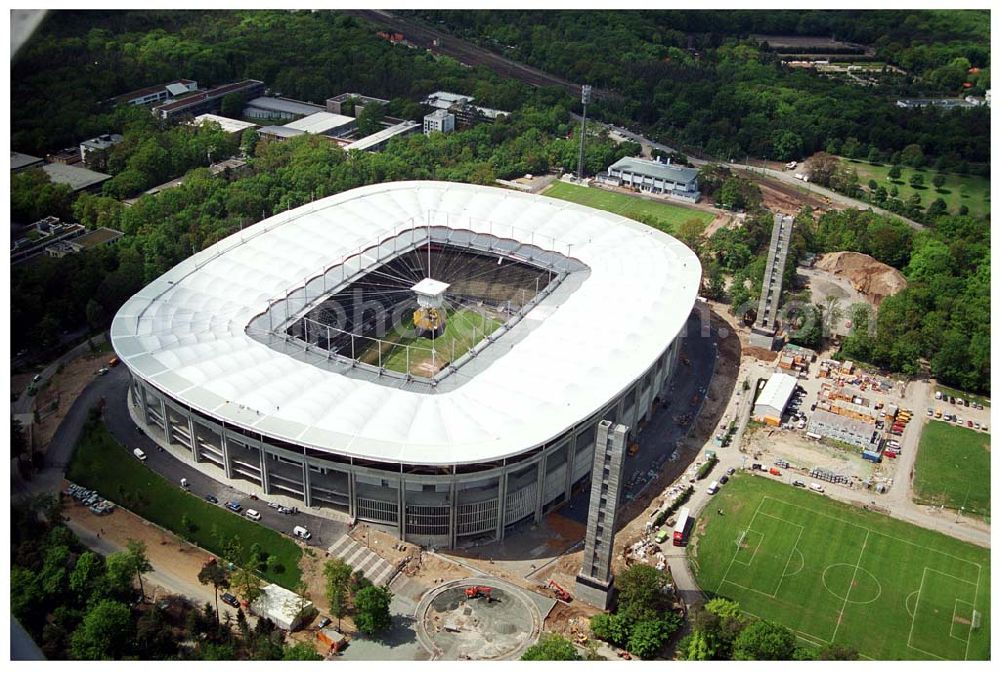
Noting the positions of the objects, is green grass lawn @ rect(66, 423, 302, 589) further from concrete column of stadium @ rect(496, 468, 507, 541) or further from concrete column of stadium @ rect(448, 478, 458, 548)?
concrete column of stadium @ rect(496, 468, 507, 541)

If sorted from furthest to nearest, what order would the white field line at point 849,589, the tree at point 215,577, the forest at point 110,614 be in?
1. the white field line at point 849,589
2. the tree at point 215,577
3. the forest at point 110,614

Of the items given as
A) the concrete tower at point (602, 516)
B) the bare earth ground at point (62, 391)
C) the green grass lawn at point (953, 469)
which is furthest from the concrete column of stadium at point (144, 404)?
the green grass lawn at point (953, 469)

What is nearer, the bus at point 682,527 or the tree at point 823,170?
the bus at point 682,527

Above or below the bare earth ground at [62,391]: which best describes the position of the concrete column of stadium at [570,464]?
above

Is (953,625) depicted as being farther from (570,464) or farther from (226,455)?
(226,455)

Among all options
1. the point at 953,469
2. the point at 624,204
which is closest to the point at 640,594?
the point at 953,469

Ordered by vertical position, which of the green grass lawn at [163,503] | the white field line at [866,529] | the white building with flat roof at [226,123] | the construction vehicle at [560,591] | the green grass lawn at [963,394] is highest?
the white building with flat roof at [226,123]

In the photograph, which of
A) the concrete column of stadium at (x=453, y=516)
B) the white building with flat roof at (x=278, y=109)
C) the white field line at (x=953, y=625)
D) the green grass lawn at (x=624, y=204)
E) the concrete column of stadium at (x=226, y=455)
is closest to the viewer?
the white field line at (x=953, y=625)

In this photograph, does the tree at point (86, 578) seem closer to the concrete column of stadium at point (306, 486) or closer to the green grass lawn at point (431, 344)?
the concrete column of stadium at point (306, 486)
